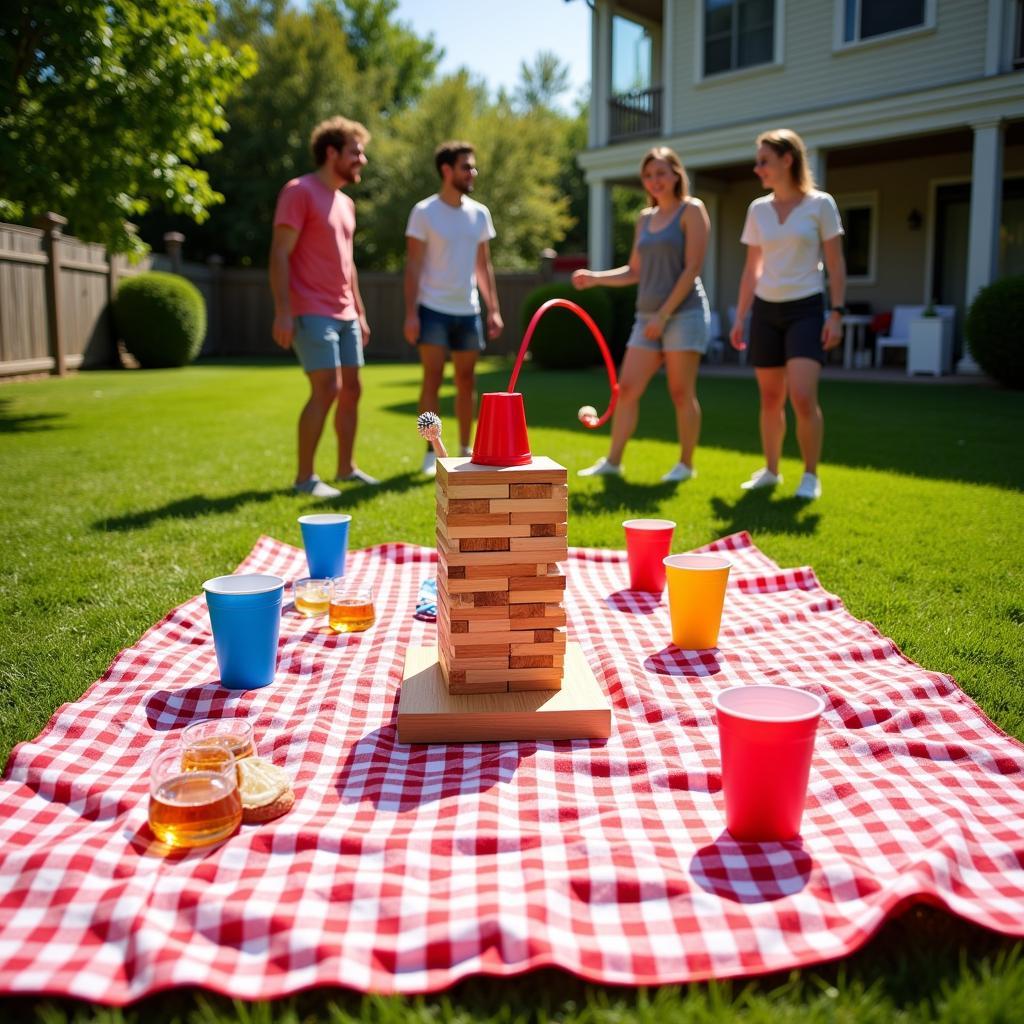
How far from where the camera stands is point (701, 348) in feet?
19.5

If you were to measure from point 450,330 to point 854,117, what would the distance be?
980cm

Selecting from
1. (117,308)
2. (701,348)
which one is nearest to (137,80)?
(701,348)

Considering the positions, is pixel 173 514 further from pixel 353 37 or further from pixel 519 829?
pixel 353 37

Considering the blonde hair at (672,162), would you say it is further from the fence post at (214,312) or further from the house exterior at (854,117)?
the fence post at (214,312)

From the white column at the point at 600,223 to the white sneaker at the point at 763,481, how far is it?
1138 centimetres

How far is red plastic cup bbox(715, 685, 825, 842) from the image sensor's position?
1.93m

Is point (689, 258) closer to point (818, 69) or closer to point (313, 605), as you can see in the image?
point (313, 605)

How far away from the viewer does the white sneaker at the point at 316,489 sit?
18.5 ft

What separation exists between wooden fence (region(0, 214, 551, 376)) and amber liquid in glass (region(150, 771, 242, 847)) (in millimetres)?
11469

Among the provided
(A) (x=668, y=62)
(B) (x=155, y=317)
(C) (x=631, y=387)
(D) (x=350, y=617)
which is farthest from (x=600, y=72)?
(D) (x=350, y=617)

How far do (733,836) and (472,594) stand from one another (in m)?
0.94

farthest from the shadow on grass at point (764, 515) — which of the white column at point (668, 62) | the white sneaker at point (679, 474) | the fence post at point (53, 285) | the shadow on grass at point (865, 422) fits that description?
the white column at point (668, 62)

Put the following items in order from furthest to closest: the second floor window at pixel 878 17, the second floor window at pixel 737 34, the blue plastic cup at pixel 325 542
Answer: the second floor window at pixel 737 34 < the second floor window at pixel 878 17 < the blue plastic cup at pixel 325 542

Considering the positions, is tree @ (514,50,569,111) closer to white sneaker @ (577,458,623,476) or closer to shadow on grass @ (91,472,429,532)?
white sneaker @ (577,458,623,476)
